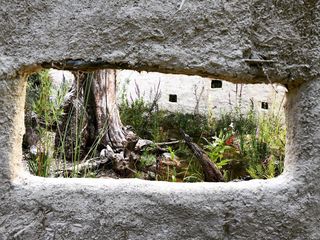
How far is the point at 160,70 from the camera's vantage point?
53.7 inches

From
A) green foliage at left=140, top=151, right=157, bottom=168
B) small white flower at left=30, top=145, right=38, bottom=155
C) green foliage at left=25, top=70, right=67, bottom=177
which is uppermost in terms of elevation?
green foliage at left=25, top=70, right=67, bottom=177

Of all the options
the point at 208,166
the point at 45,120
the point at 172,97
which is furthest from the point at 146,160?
the point at 172,97

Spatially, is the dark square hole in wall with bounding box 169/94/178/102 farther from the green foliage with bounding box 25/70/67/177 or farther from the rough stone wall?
the green foliage with bounding box 25/70/67/177

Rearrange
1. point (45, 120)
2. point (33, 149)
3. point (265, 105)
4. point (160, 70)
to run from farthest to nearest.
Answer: point (265, 105)
point (33, 149)
point (45, 120)
point (160, 70)

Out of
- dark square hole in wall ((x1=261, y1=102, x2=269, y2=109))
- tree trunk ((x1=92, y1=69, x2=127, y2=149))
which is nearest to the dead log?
tree trunk ((x1=92, y1=69, x2=127, y2=149))

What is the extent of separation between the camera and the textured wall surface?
1336 mm

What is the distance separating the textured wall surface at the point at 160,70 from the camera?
1336mm

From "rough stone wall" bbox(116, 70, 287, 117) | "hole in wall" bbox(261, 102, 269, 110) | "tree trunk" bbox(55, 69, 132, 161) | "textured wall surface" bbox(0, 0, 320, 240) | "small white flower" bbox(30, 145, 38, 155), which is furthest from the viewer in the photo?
"rough stone wall" bbox(116, 70, 287, 117)

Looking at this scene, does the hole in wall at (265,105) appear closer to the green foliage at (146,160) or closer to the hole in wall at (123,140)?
the hole in wall at (123,140)

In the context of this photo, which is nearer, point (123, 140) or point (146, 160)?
point (146, 160)

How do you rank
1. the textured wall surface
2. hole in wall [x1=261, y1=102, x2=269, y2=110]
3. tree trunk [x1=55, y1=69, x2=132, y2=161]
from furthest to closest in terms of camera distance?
hole in wall [x1=261, y1=102, x2=269, y2=110]
tree trunk [x1=55, y1=69, x2=132, y2=161]
the textured wall surface

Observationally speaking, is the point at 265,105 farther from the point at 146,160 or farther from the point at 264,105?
the point at 146,160

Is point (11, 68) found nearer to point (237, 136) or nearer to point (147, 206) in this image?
point (147, 206)

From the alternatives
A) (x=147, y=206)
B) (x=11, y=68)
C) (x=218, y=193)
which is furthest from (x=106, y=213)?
(x=11, y=68)
